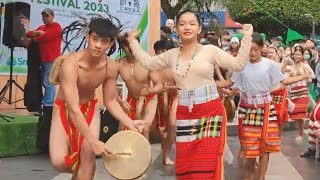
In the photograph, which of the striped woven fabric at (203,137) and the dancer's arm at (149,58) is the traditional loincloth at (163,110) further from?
the striped woven fabric at (203,137)

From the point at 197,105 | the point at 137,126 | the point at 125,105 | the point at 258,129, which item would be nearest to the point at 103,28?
the point at 137,126

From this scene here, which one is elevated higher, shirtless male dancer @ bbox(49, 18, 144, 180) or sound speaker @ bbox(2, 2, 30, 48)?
sound speaker @ bbox(2, 2, 30, 48)

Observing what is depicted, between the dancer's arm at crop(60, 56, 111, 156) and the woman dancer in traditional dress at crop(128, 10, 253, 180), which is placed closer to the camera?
the dancer's arm at crop(60, 56, 111, 156)

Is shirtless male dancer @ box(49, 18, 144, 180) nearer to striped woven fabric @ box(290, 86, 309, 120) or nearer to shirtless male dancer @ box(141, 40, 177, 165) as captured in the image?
shirtless male dancer @ box(141, 40, 177, 165)

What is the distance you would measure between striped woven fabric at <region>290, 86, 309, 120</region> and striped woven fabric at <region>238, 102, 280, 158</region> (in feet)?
16.2

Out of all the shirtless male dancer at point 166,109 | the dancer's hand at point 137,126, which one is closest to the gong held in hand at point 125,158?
the dancer's hand at point 137,126

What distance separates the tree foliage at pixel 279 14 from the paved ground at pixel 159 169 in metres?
34.3

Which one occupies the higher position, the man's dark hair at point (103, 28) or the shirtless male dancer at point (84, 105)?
the man's dark hair at point (103, 28)

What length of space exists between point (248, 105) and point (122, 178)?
7.91 ft

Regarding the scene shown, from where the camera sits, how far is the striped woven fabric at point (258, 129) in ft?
22.8

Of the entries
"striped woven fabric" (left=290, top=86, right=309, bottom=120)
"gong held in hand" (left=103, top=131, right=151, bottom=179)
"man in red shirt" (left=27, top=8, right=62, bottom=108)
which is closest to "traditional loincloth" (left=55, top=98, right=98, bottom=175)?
"gong held in hand" (left=103, top=131, right=151, bottom=179)

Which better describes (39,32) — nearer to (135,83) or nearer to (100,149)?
(135,83)

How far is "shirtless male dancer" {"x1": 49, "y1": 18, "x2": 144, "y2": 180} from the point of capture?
5.04 m

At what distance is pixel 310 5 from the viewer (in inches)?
1745
